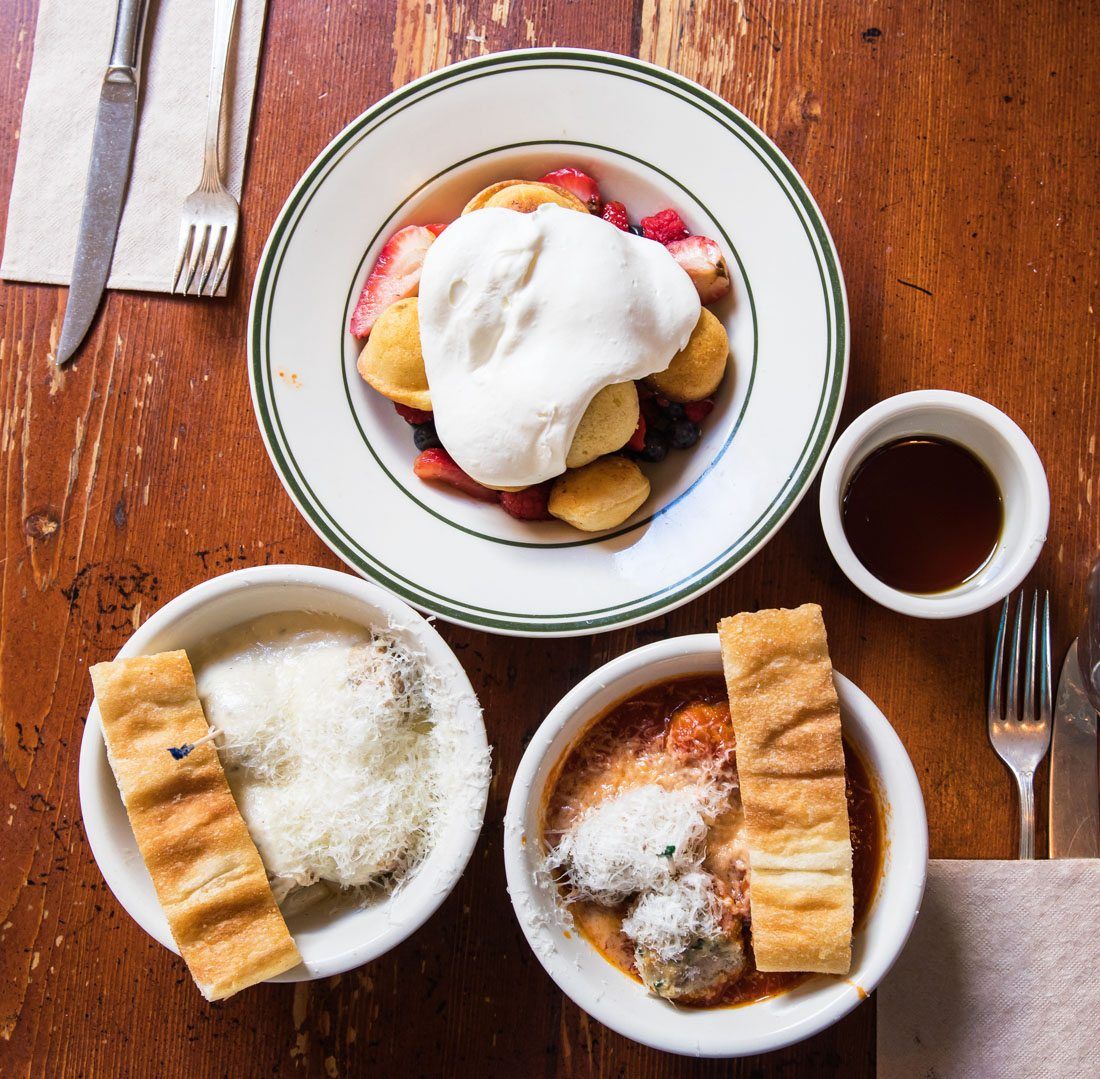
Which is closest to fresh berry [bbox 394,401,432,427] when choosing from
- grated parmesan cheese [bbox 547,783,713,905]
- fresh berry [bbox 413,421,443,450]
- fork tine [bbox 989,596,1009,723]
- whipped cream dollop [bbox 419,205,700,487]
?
fresh berry [bbox 413,421,443,450]

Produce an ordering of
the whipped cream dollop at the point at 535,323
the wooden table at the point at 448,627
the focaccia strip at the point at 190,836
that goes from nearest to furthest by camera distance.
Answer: the focaccia strip at the point at 190,836
the whipped cream dollop at the point at 535,323
the wooden table at the point at 448,627

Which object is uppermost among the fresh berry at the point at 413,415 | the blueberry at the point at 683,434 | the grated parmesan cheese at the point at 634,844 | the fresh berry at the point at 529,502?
the blueberry at the point at 683,434

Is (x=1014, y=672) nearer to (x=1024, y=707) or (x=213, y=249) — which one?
(x=1024, y=707)

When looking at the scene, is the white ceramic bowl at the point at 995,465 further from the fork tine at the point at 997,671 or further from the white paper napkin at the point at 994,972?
the white paper napkin at the point at 994,972

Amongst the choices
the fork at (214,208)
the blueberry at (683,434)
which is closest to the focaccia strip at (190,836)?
the fork at (214,208)

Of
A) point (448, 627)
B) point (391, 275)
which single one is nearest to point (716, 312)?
point (391, 275)

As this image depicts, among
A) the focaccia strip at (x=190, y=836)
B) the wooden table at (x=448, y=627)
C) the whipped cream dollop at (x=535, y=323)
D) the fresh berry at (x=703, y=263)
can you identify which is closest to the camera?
the focaccia strip at (x=190, y=836)

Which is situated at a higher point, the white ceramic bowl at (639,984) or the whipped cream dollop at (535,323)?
the whipped cream dollop at (535,323)

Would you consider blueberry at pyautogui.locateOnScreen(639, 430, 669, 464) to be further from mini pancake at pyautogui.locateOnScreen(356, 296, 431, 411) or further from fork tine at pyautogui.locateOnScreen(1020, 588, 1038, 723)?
fork tine at pyautogui.locateOnScreen(1020, 588, 1038, 723)
